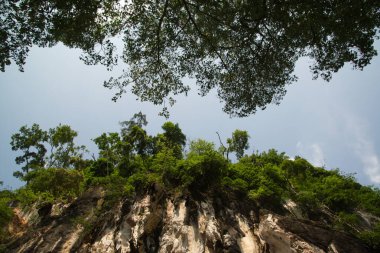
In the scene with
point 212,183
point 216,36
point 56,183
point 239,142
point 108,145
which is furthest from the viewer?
point 239,142

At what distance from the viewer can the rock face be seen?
13375 millimetres

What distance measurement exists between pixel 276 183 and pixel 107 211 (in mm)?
11491

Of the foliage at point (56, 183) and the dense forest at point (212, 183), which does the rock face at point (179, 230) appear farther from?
the foliage at point (56, 183)

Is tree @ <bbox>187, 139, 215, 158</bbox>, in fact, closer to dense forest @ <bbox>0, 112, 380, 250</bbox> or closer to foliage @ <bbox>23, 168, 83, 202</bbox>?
dense forest @ <bbox>0, 112, 380, 250</bbox>

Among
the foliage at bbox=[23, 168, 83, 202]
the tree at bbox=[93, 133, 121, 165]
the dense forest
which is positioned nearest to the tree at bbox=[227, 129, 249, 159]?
the dense forest

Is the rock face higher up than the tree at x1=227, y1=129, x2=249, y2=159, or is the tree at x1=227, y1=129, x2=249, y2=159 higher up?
the tree at x1=227, y1=129, x2=249, y2=159

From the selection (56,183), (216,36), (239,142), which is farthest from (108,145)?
(216,36)

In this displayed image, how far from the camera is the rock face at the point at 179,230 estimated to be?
527 inches

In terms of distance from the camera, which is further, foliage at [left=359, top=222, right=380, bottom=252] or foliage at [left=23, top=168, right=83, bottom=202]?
foliage at [left=23, top=168, right=83, bottom=202]

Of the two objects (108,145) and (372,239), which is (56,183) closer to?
(108,145)

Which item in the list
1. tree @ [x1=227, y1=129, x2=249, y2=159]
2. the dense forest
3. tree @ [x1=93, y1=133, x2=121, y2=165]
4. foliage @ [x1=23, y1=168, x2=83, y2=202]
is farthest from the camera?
tree @ [x1=227, y1=129, x2=249, y2=159]

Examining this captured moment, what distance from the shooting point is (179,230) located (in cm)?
1395

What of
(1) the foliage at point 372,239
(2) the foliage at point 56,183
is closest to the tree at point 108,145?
(2) the foliage at point 56,183

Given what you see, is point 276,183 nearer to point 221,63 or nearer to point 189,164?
point 189,164
